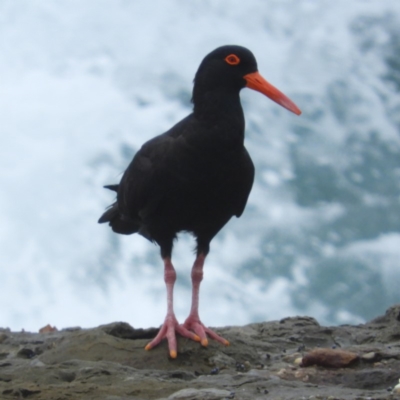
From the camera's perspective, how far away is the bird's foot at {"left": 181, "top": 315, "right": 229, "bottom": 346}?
5898mm

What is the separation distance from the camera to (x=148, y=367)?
5395 mm

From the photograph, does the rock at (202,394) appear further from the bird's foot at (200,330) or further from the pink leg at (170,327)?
the bird's foot at (200,330)

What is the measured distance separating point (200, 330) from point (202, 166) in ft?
4.65

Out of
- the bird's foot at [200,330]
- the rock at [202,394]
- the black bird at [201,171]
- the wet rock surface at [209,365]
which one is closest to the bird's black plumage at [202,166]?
the black bird at [201,171]

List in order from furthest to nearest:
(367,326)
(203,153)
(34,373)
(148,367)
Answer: (367,326) < (203,153) < (148,367) < (34,373)

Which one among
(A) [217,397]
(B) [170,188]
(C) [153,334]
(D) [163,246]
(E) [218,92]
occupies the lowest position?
(A) [217,397]

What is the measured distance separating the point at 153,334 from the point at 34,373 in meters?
1.72

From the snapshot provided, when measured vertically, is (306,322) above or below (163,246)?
below

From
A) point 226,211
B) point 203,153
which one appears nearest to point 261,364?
point 226,211

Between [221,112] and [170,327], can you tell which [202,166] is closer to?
[221,112]

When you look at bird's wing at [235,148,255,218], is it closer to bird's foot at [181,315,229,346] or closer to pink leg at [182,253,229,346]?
pink leg at [182,253,229,346]

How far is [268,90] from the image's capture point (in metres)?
6.62

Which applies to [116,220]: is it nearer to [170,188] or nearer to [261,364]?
[170,188]

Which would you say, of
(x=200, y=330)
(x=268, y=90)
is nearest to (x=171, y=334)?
(x=200, y=330)
